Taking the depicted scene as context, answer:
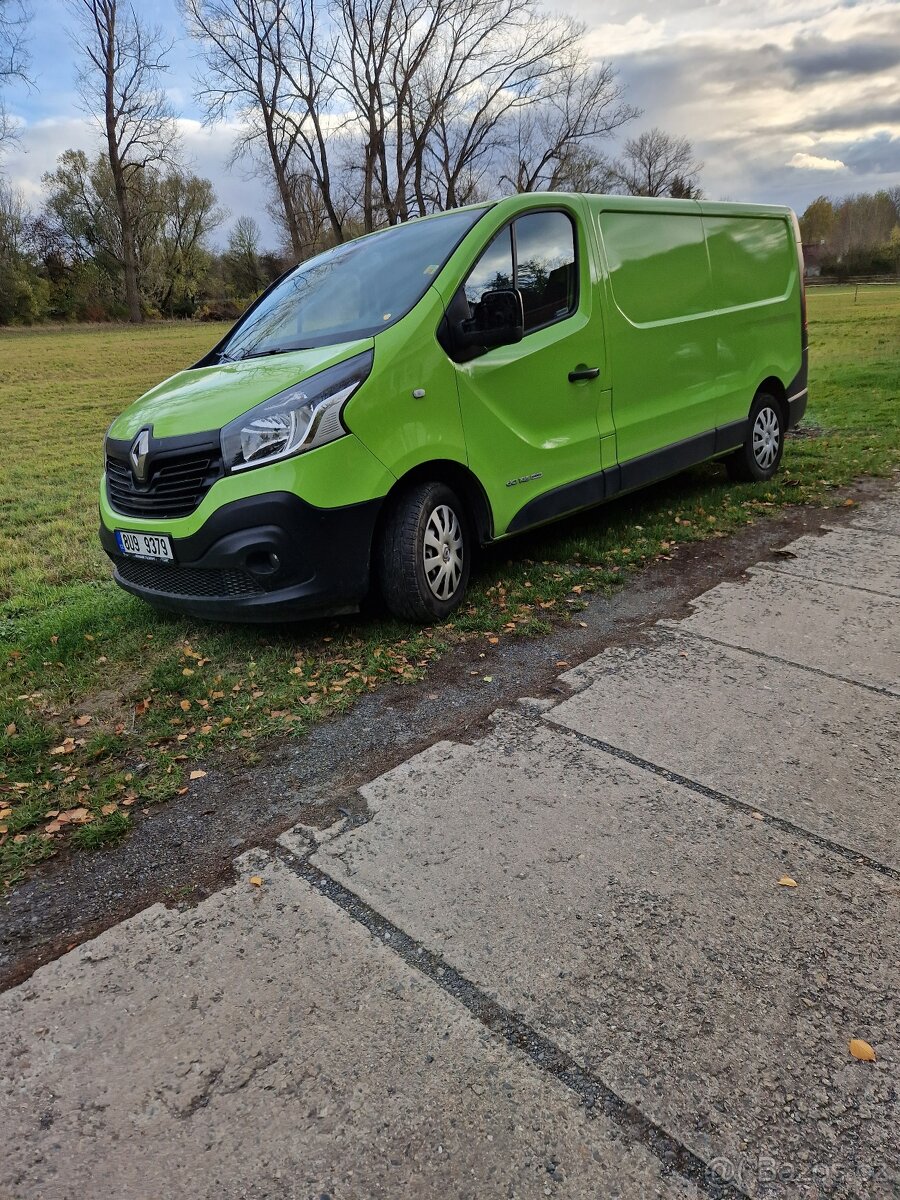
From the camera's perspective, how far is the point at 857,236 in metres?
76.2

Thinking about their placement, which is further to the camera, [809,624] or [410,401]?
[809,624]

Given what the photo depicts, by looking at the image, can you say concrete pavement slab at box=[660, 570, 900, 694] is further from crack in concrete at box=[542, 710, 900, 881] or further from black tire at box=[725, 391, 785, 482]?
black tire at box=[725, 391, 785, 482]

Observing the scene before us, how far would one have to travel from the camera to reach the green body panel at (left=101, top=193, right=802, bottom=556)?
3.61 meters

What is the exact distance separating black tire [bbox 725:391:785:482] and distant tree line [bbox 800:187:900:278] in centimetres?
6446

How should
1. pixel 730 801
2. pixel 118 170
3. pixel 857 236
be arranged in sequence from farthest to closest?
pixel 857 236, pixel 118 170, pixel 730 801

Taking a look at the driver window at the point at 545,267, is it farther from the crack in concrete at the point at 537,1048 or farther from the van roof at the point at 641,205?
the crack in concrete at the point at 537,1048

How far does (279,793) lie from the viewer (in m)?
2.88

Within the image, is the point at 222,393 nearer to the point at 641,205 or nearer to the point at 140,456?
the point at 140,456

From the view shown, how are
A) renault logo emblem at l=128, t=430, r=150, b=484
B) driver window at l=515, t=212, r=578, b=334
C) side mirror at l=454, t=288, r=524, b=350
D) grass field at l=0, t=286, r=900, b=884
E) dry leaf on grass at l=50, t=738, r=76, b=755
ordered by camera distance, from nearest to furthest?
grass field at l=0, t=286, r=900, b=884 < dry leaf on grass at l=50, t=738, r=76, b=755 < renault logo emblem at l=128, t=430, r=150, b=484 < side mirror at l=454, t=288, r=524, b=350 < driver window at l=515, t=212, r=578, b=334

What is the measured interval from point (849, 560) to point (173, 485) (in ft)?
13.0

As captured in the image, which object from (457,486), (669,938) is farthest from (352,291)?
(669,938)

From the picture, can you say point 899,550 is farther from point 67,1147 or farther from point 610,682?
point 67,1147

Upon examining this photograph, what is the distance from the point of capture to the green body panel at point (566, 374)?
11.8 ft

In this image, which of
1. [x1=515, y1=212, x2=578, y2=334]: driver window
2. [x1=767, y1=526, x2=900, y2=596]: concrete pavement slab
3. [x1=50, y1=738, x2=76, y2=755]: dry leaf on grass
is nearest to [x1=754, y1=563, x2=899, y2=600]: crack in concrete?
[x1=767, y1=526, x2=900, y2=596]: concrete pavement slab
